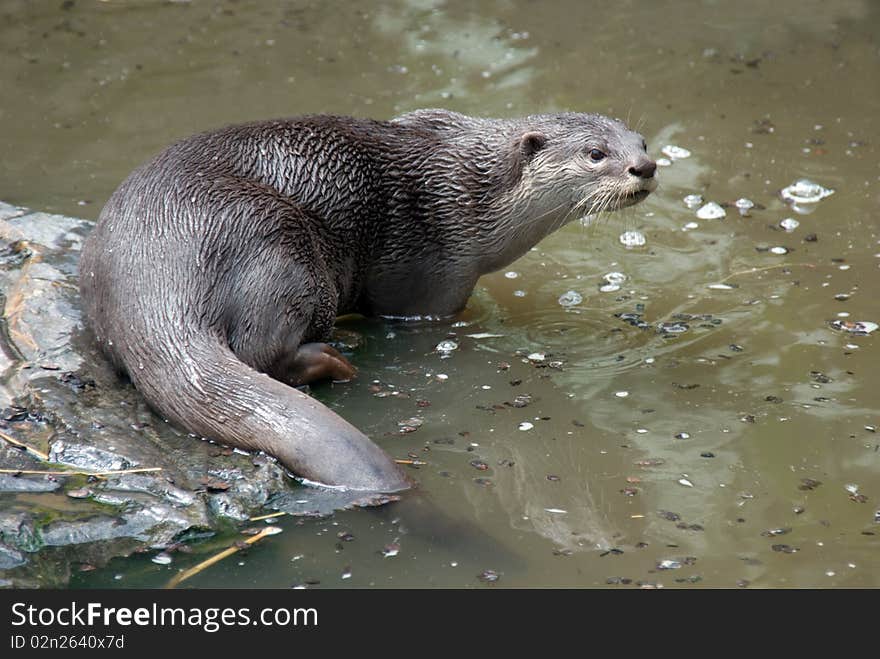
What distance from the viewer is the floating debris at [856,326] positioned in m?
4.36

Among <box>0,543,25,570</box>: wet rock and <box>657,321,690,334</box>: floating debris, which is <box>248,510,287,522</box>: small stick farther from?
<box>657,321,690,334</box>: floating debris

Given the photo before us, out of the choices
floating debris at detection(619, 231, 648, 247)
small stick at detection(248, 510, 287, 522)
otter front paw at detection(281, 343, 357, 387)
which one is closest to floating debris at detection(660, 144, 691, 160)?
floating debris at detection(619, 231, 648, 247)

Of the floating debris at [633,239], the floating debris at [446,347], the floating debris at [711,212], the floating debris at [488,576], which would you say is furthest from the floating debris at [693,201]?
the floating debris at [488,576]

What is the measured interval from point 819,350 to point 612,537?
57.5 inches

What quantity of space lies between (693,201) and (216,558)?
3.17m

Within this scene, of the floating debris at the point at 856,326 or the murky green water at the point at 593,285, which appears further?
the floating debris at the point at 856,326

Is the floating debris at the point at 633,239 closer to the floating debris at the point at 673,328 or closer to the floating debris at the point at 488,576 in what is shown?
the floating debris at the point at 673,328

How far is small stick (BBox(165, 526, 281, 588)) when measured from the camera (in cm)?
289

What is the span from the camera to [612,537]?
3.14m

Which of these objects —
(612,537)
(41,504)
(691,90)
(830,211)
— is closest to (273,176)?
(41,504)

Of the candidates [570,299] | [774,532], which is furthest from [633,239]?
[774,532]

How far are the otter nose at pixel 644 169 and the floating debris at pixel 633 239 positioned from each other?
0.95m

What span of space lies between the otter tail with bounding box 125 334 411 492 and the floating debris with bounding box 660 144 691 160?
3.00 meters
